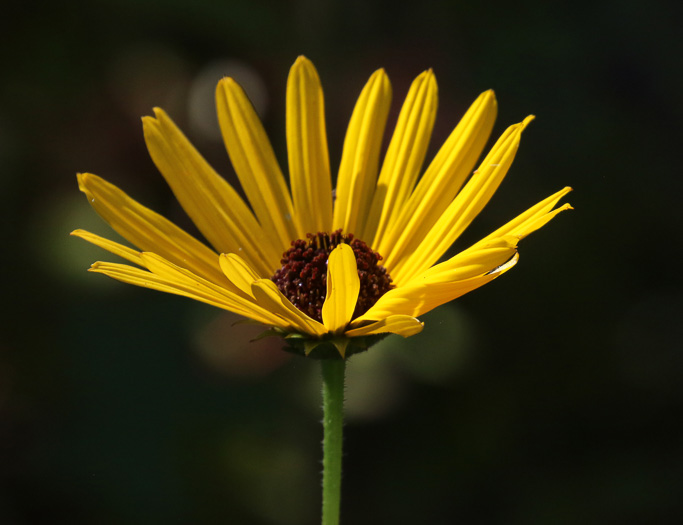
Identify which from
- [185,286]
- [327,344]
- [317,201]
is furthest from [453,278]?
[317,201]

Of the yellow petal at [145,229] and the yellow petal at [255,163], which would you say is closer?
the yellow petal at [145,229]

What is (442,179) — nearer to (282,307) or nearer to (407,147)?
(407,147)

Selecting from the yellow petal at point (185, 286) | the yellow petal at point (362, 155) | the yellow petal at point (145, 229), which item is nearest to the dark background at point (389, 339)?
the yellow petal at point (362, 155)

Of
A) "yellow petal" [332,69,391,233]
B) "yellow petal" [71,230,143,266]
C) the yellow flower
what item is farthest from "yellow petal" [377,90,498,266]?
"yellow petal" [71,230,143,266]

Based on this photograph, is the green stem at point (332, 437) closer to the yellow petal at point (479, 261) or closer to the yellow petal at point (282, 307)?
the yellow petal at point (282, 307)

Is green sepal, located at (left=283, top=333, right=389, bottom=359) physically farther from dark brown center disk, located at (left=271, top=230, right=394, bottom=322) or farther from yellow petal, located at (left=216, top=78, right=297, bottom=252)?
yellow petal, located at (left=216, top=78, right=297, bottom=252)

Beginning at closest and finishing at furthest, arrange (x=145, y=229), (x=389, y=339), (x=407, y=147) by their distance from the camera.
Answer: (x=145, y=229) → (x=407, y=147) → (x=389, y=339)
